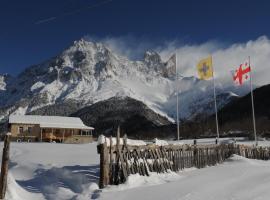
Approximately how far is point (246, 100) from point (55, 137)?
123 metres

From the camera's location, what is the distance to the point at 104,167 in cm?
1442

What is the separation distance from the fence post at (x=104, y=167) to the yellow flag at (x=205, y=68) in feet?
66.6

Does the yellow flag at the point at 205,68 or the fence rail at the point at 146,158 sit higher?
the yellow flag at the point at 205,68

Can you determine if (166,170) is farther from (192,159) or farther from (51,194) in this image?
(51,194)

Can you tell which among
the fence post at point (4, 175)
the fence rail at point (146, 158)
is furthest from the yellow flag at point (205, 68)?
the fence post at point (4, 175)

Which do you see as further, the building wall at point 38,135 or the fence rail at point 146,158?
the building wall at point 38,135

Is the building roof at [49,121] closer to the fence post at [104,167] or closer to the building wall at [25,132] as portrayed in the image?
the building wall at [25,132]

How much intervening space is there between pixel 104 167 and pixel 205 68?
21.1m

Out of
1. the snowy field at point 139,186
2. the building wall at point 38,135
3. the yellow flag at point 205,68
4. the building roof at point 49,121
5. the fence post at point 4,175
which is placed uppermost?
the yellow flag at point 205,68

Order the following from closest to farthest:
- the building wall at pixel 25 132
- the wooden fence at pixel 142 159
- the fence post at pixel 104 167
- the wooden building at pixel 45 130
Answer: the fence post at pixel 104 167 → the wooden fence at pixel 142 159 → the building wall at pixel 25 132 → the wooden building at pixel 45 130

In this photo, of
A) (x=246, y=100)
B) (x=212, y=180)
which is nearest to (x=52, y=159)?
(x=212, y=180)

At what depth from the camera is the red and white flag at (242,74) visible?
34.7 metres

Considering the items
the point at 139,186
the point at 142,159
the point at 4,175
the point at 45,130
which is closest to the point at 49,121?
the point at 45,130

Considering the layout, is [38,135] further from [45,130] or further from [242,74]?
[242,74]
